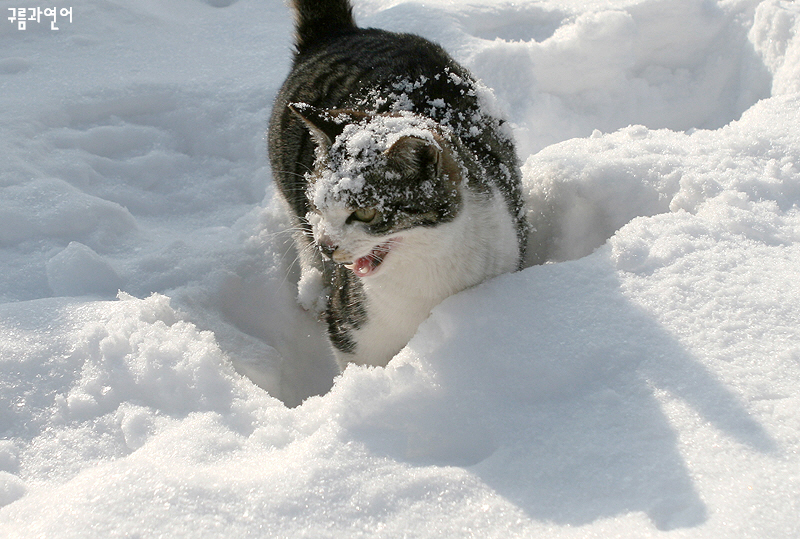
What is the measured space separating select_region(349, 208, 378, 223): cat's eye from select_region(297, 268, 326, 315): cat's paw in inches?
40.8

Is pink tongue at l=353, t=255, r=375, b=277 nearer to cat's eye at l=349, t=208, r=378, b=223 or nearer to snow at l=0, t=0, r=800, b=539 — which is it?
cat's eye at l=349, t=208, r=378, b=223

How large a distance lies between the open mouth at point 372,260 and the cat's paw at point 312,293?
0.94m

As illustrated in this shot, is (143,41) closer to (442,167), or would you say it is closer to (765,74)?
(442,167)

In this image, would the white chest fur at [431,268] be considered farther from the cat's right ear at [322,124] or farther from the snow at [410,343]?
the cat's right ear at [322,124]

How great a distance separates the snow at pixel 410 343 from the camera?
131cm

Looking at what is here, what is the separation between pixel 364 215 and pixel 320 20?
66.4 inches

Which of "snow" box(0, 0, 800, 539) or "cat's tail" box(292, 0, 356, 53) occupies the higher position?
"cat's tail" box(292, 0, 356, 53)

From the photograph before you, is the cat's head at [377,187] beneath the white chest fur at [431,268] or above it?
above

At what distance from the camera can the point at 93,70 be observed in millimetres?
3451

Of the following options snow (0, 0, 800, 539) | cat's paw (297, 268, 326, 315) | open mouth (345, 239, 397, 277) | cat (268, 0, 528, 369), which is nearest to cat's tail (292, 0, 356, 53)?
cat (268, 0, 528, 369)

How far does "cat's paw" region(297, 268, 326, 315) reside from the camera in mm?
2691

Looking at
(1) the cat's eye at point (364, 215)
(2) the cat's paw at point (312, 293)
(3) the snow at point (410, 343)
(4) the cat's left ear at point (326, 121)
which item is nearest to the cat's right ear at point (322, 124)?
(4) the cat's left ear at point (326, 121)

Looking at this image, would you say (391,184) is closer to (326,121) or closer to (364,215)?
(364,215)

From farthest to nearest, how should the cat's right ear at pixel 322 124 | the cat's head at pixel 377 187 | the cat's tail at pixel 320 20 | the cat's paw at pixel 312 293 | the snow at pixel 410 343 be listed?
1. the cat's tail at pixel 320 20
2. the cat's paw at pixel 312 293
3. the cat's right ear at pixel 322 124
4. the cat's head at pixel 377 187
5. the snow at pixel 410 343
